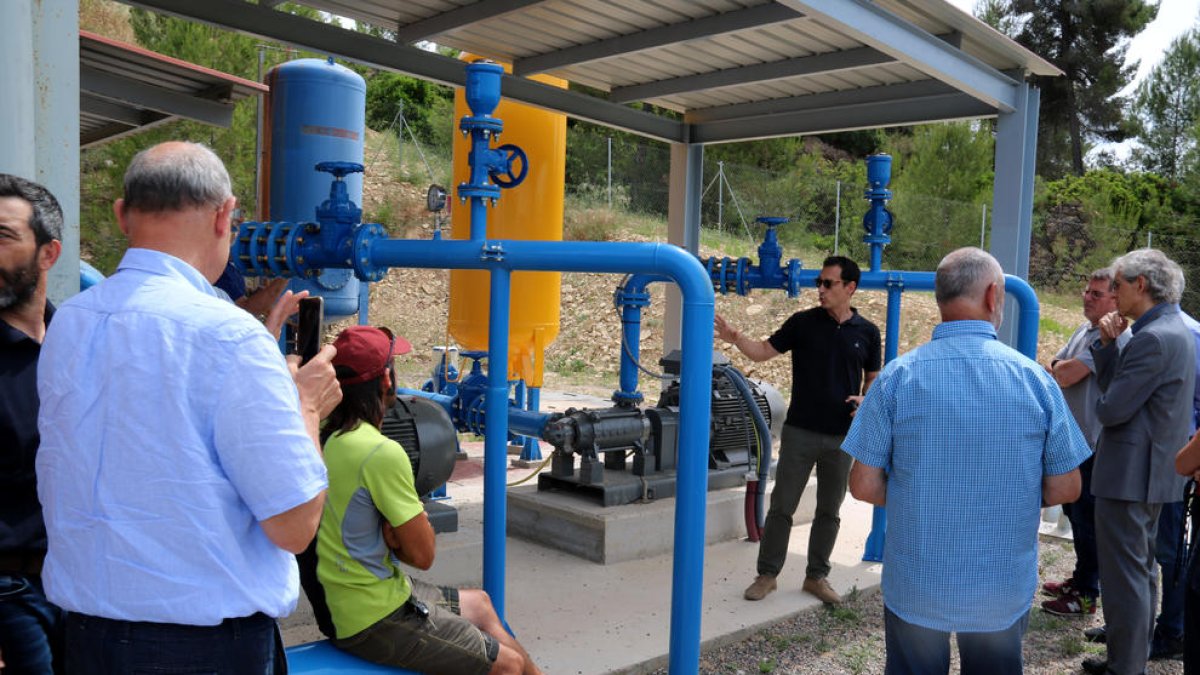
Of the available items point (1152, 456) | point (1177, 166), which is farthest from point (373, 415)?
point (1177, 166)

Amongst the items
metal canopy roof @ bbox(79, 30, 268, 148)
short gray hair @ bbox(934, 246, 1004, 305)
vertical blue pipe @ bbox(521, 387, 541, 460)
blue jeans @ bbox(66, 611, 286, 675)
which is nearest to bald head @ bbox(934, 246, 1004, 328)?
short gray hair @ bbox(934, 246, 1004, 305)

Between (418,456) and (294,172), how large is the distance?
248 centimetres

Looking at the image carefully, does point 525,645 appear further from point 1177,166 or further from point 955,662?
point 1177,166

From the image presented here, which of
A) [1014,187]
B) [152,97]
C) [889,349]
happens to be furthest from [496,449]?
[152,97]

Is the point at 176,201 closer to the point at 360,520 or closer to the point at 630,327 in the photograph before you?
the point at 360,520

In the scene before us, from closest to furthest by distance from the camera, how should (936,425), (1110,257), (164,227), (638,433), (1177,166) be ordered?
(164,227) < (936,425) < (638,433) < (1110,257) < (1177,166)

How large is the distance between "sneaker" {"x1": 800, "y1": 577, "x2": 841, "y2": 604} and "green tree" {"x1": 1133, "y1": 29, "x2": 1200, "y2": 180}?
25293 mm

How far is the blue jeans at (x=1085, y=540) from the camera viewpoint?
470 centimetres

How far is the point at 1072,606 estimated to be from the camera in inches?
189

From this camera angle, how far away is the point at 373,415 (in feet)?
8.48

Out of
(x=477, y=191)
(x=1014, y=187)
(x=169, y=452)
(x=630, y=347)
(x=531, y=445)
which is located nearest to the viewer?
(x=169, y=452)

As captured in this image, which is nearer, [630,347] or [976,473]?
[976,473]

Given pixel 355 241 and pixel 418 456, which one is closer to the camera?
pixel 355 241

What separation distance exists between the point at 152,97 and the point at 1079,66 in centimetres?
2815
